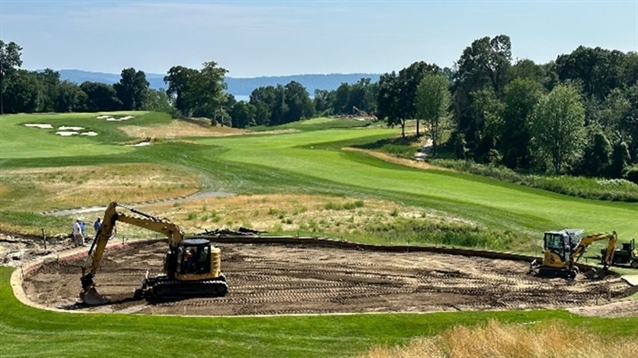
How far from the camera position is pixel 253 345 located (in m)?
21.6

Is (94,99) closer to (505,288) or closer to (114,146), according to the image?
(114,146)

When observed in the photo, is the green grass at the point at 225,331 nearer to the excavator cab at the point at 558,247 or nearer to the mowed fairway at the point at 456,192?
the excavator cab at the point at 558,247

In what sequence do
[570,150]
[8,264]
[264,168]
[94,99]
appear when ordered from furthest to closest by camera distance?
[94,99] → [570,150] → [264,168] → [8,264]

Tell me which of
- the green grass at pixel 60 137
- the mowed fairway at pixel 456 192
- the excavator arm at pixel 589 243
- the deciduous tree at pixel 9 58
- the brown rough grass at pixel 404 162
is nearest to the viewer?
the excavator arm at pixel 589 243

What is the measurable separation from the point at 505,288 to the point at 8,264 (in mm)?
22144

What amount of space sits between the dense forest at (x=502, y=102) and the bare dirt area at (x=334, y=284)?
49929mm

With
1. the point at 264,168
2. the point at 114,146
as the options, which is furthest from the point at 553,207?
the point at 114,146

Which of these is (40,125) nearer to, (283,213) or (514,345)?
(283,213)

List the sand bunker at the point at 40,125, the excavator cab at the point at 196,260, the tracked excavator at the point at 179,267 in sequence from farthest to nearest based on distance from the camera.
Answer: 1. the sand bunker at the point at 40,125
2. the excavator cab at the point at 196,260
3. the tracked excavator at the point at 179,267

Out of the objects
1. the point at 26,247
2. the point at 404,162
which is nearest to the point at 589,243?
the point at 26,247

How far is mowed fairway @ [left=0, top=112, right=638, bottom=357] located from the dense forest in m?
12.7

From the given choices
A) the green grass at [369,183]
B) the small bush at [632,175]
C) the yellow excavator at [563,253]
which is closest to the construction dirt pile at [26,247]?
the green grass at [369,183]

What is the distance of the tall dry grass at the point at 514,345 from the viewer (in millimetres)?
18438

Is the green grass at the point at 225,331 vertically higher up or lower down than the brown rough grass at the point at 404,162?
lower down
